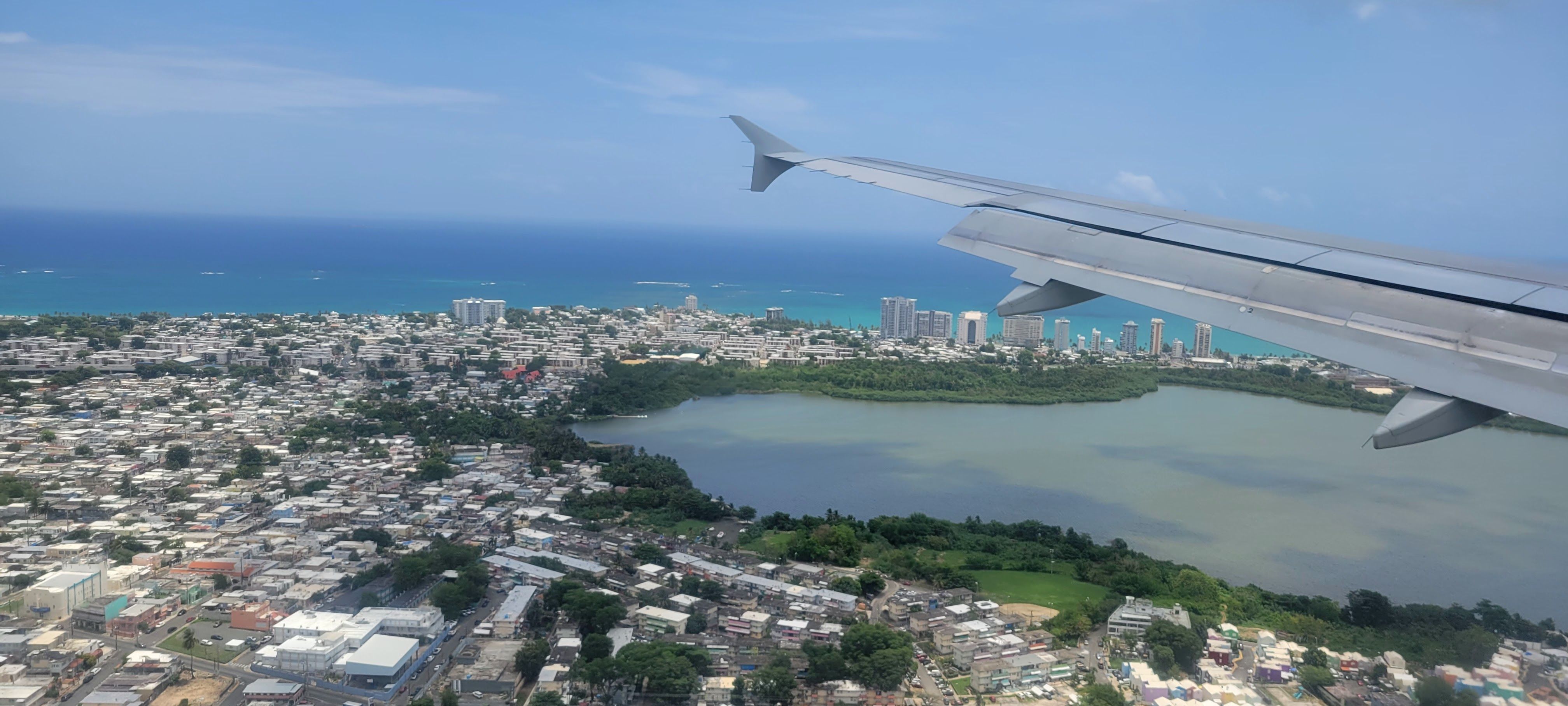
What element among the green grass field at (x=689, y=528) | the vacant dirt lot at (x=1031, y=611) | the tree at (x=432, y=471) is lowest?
the green grass field at (x=689, y=528)

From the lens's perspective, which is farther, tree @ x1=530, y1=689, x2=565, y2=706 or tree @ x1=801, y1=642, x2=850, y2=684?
tree @ x1=801, y1=642, x2=850, y2=684

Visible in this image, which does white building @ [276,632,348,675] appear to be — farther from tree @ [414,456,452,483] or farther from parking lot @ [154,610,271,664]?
tree @ [414,456,452,483]

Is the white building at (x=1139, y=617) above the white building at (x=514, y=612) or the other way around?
above

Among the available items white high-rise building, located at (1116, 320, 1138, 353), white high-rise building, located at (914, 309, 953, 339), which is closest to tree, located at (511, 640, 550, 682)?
white high-rise building, located at (1116, 320, 1138, 353)

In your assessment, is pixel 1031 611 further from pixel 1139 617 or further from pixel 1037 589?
pixel 1139 617

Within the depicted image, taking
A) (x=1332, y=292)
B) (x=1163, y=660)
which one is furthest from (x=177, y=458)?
(x=1332, y=292)

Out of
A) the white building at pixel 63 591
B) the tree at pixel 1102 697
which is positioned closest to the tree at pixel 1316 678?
the tree at pixel 1102 697

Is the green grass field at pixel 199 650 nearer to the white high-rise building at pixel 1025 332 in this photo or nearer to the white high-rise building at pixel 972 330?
the white high-rise building at pixel 972 330
